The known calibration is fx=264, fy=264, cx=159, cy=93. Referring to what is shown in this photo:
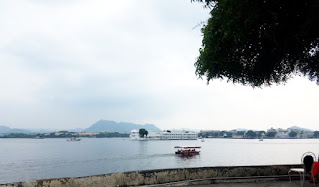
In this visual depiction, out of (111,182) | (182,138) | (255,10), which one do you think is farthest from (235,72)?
(182,138)

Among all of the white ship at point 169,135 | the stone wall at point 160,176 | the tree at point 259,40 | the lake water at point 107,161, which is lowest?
the lake water at point 107,161

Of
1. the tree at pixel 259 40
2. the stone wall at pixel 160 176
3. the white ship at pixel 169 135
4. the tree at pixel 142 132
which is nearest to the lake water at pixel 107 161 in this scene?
the stone wall at pixel 160 176

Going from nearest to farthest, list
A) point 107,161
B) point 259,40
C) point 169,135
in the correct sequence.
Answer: point 259,40, point 107,161, point 169,135

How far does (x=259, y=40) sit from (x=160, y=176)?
18.7 ft

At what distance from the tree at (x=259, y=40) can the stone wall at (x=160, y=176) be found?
→ 3.59 metres

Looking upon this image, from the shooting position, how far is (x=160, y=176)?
30.1ft

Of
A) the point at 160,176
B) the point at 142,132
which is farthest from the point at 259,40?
the point at 142,132

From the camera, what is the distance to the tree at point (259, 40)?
657 cm

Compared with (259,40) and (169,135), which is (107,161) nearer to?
(259,40)

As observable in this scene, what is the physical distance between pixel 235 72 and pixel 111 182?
5.88m

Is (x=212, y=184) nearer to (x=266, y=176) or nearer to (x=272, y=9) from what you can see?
(x=266, y=176)

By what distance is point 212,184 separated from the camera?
958 cm

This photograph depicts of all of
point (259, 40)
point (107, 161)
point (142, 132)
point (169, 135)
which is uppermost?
point (259, 40)

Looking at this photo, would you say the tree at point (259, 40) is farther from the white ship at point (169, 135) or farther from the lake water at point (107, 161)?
the white ship at point (169, 135)
